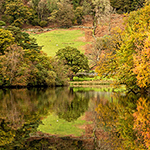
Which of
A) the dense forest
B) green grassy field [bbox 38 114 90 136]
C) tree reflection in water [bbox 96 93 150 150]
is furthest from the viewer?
the dense forest

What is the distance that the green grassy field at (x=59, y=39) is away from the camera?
8244 cm

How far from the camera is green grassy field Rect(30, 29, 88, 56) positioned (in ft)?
270

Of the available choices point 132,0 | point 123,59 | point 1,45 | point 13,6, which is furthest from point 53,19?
point 123,59

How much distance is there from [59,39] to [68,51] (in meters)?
25.3

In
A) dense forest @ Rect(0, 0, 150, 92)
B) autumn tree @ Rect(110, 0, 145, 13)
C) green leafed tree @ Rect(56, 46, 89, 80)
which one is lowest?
green leafed tree @ Rect(56, 46, 89, 80)

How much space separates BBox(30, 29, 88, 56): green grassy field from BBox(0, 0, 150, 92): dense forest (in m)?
6.66

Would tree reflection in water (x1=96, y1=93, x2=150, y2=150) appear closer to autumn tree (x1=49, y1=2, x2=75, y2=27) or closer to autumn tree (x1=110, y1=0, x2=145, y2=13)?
autumn tree (x1=49, y1=2, x2=75, y2=27)

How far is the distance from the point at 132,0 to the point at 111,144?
11196 centimetres

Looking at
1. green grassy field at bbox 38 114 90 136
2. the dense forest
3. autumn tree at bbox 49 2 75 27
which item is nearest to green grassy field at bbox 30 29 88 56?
autumn tree at bbox 49 2 75 27

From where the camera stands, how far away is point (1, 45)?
43469mm

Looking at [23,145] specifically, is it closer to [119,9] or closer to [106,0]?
[106,0]

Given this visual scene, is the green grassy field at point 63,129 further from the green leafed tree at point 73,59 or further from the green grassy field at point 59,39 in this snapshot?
the green grassy field at point 59,39

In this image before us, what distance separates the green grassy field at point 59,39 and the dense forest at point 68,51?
6.66 meters

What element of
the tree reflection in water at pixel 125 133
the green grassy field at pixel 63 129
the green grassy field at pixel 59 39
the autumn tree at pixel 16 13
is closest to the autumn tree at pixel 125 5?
the green grassy field at pixel 59 39
